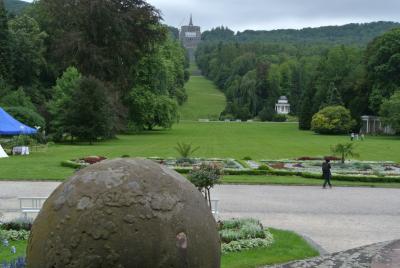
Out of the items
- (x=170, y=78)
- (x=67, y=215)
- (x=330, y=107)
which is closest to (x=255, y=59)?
(x=330, y=107)

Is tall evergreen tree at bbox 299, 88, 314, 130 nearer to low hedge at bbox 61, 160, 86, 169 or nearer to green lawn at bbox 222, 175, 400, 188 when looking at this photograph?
green lawn at bbox 222, 175, 400, 188

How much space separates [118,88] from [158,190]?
49251 mm

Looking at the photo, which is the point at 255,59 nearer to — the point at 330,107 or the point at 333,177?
the point at 330,107

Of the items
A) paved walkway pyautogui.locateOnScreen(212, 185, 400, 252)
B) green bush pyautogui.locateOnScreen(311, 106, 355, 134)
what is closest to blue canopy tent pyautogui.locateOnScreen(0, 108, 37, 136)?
paved walkway pyautogui.locateOnScreen(212, 185, 400, 252)

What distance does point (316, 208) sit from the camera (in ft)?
59.0

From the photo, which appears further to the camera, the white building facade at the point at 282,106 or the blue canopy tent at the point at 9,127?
the white building facade at the point at 282,106

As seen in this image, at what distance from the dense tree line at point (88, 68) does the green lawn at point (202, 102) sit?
202 ft

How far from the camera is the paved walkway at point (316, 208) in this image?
46.1 feet

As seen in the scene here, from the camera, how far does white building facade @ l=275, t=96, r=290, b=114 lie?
12900 centimetres

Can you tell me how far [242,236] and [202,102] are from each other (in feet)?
439

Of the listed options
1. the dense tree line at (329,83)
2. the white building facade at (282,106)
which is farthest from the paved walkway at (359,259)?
the white building facade at (282,106)

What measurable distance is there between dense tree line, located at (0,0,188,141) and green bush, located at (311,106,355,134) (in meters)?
21.1

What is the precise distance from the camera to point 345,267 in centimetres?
1033

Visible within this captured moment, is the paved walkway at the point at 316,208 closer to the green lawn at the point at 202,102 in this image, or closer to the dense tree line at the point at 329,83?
the dense tree line at the point at 329,83
